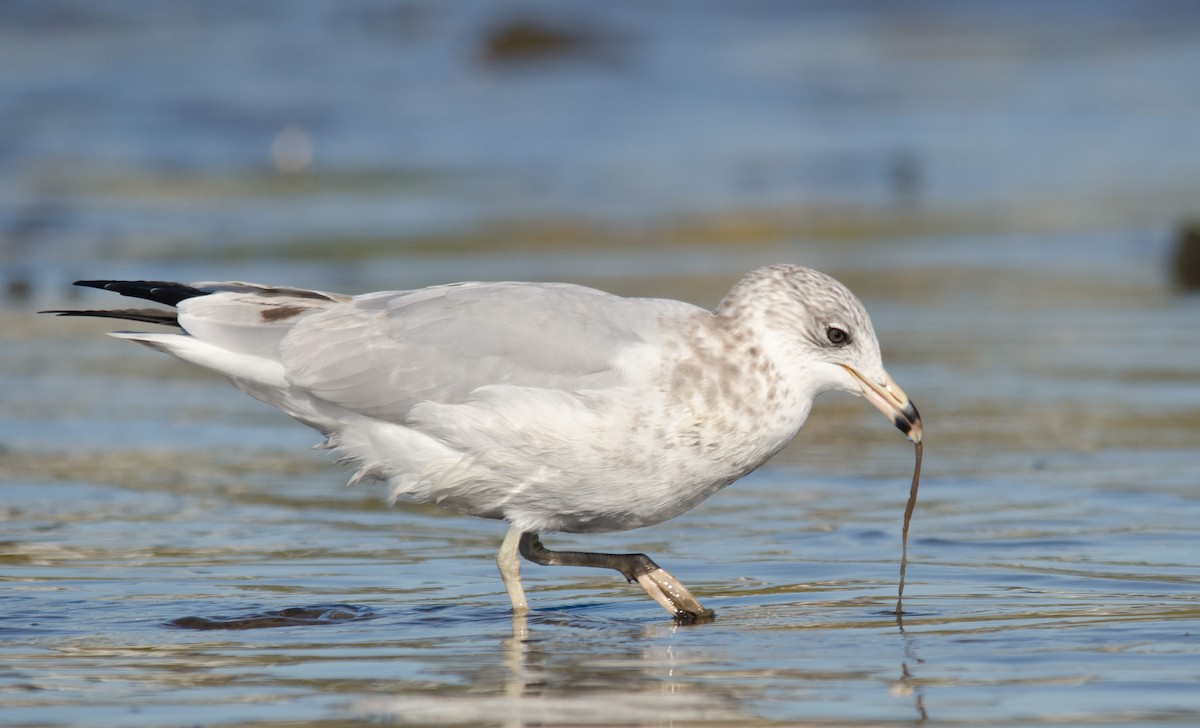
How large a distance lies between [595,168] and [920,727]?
43.7 feet

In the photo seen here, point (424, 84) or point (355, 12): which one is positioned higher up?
point (355, 12)

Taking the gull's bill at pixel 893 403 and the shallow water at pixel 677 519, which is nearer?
the shallow water at pixel 677 519

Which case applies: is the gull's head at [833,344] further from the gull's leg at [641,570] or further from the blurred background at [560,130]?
the blurred background at [560,130]

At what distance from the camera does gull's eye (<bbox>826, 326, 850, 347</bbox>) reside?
5.61 m

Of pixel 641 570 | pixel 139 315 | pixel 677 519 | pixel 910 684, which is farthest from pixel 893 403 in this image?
pixel 139 315

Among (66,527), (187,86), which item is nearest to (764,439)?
(66,527)

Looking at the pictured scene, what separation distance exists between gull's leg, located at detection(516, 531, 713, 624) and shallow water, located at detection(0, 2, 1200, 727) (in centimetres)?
11

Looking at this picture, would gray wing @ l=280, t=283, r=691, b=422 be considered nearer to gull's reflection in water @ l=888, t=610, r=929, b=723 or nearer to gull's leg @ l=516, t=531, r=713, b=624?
gull's leg @ l=516, t=531, r=713, b=624

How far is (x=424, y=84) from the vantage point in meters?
22.7

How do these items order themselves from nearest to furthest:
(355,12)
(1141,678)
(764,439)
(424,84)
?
(1141,678)
(764,439)
(424,84)
(355,12)

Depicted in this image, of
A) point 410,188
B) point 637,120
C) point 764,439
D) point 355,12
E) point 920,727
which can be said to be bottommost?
point 920,727

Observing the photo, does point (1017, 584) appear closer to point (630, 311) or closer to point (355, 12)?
point (630, 311)

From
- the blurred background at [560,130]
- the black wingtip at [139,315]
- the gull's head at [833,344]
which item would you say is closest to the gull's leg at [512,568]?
the gull's head at [833,344]

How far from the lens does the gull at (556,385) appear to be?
5465 mm
